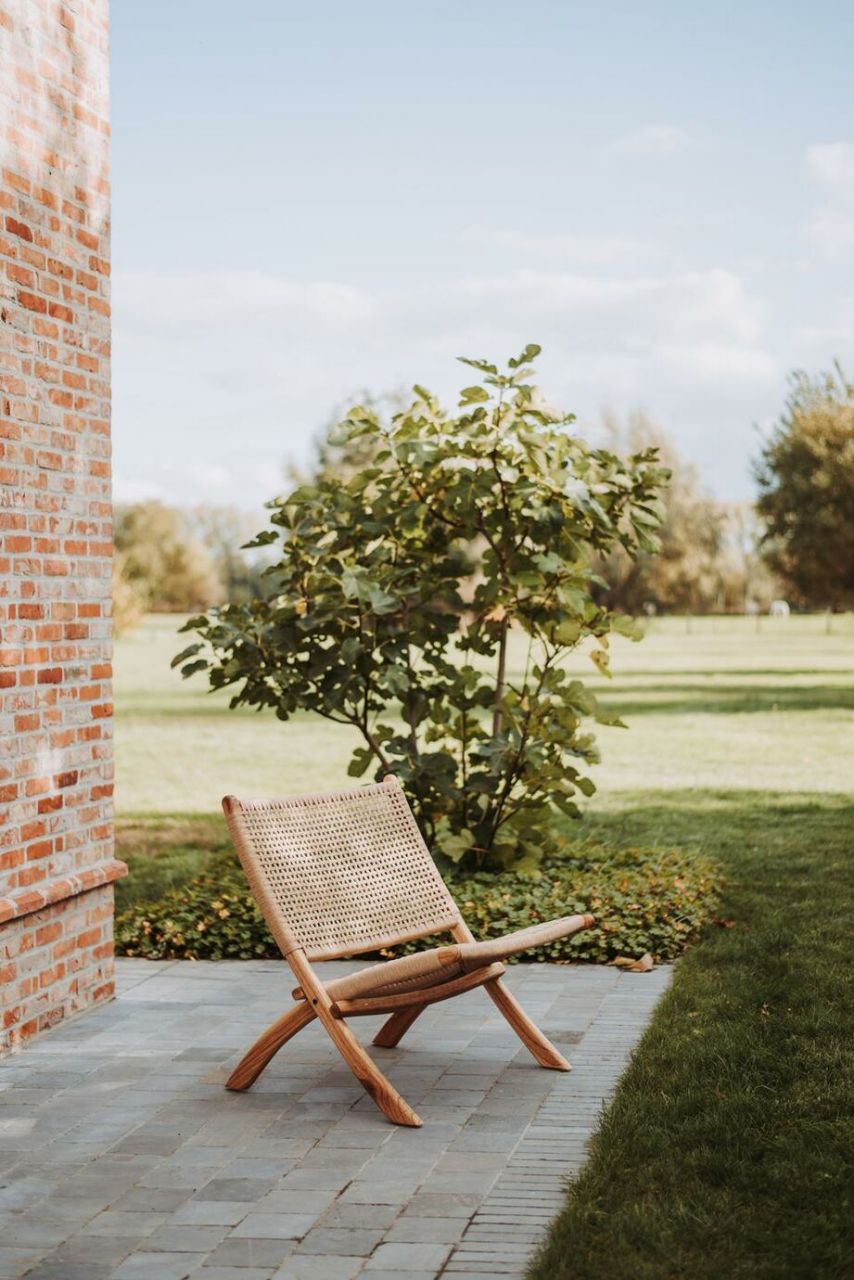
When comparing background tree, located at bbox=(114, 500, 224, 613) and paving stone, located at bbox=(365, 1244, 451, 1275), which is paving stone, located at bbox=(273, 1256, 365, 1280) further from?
background tree, located at bbox=(114, 500, 224, 613)

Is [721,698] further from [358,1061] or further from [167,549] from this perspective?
[167,549]

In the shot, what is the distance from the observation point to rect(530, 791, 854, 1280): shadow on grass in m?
3.39

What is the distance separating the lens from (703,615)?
60375 mm

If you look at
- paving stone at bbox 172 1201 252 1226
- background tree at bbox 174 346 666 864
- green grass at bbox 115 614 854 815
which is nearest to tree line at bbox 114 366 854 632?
background tree at bbox 174 346 666 864

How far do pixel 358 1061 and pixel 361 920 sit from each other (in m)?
0.69

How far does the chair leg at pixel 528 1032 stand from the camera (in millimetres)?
4816

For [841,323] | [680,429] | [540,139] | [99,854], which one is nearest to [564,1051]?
[99,854]

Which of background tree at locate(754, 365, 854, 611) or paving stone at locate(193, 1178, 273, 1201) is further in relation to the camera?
background tree at locate(754, 365, 854, 611)

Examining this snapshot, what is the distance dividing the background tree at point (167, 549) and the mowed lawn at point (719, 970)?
51904 mm

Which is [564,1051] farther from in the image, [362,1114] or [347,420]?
[347,420]

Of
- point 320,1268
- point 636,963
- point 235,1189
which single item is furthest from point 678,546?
point 320,1268

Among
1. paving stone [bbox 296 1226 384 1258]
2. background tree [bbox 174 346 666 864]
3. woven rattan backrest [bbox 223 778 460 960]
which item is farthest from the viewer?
background tree [bbox 174 346 666 864]

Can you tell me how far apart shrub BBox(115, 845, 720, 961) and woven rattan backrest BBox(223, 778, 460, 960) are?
1.34 meters

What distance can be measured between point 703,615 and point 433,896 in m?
56.2
